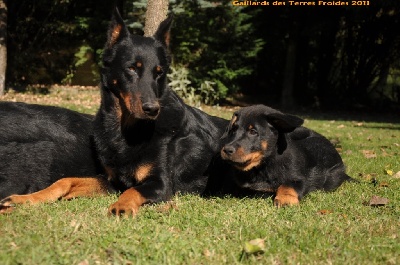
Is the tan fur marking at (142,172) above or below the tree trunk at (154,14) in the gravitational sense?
below

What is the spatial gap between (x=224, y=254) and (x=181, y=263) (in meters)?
0.30

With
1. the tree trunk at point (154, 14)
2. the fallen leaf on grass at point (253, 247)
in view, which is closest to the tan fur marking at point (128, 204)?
the fallen leaf on grass at point (253, 247)

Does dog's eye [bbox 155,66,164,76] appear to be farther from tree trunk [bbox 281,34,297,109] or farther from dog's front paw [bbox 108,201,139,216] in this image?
tree trunk [bbox 281,34,297,109]

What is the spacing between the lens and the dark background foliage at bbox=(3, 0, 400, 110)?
17750 mm

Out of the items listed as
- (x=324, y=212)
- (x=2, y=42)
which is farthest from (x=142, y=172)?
(x=2, y=42)

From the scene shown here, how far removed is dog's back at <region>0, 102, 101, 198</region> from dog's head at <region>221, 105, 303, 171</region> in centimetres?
147

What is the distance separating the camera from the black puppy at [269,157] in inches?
188

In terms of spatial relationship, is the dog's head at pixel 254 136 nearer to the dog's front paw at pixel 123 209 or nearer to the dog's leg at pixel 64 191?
the dog's front paw at pixel 123 209

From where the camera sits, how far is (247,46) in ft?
60.1

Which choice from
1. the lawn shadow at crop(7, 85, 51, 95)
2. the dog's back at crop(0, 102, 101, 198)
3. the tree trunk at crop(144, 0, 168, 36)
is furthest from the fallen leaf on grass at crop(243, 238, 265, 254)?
the lawn shadow at crop(7, 85, 51, 95)

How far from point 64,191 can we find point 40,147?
0.58 meters

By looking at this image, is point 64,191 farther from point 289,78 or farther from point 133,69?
point 289,78

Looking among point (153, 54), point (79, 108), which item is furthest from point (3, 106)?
point (79, 108)

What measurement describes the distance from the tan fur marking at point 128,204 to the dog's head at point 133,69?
0.70 m
